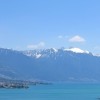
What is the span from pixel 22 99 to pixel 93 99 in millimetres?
24831

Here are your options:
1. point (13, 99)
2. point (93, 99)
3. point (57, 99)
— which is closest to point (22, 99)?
point (13, 99)

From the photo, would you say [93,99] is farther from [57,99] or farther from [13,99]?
[13,99]

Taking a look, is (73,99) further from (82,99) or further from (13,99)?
(13,99)

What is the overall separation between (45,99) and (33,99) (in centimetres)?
698

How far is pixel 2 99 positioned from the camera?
15575 cm

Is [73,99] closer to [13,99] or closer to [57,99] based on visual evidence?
[57,99]

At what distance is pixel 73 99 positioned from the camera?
16038 centimetres

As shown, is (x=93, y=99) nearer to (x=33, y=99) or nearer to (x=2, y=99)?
(x=33, y=99)

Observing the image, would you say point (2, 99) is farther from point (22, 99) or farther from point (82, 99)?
point (82, 99)

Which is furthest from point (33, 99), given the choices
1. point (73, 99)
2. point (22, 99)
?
point (73, 99)

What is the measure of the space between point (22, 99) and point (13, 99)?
3821 millimetres

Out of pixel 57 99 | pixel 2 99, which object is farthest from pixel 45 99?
pixel 2 99

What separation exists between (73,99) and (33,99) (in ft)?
47.7

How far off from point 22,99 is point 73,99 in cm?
1838
